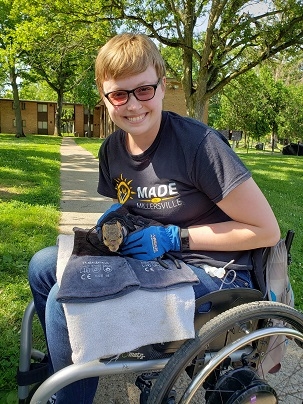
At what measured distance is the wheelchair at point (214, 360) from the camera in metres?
1.32

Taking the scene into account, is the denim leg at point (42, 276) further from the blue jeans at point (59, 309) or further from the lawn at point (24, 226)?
the lawn at point (24, 226)

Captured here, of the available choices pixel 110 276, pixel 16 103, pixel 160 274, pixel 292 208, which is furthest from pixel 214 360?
pixel 16 103

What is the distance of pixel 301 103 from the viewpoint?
3334 cm

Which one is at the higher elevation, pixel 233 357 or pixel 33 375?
pixel 233 357

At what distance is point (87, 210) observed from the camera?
6066 mm

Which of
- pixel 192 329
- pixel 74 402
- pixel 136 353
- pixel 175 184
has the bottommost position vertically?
pixel 74 402

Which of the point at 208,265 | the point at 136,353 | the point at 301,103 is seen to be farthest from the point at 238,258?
the point at 301,103

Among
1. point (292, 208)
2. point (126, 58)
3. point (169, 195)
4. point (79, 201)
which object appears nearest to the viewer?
point (126, 58)

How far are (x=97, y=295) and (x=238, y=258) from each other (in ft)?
2.14

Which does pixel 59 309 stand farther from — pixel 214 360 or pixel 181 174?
pixel 181 174

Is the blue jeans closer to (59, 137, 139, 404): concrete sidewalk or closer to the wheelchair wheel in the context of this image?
the wheelchair wheel

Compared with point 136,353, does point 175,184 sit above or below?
above

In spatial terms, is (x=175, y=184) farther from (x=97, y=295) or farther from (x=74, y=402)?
(x=74, y=402)

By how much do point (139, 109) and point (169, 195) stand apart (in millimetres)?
376
